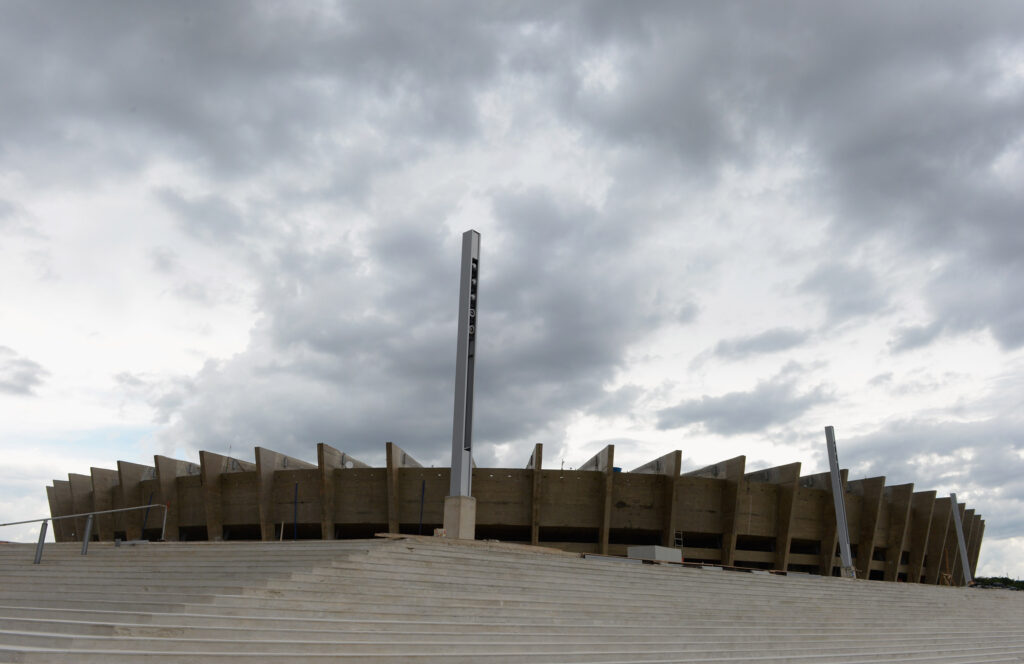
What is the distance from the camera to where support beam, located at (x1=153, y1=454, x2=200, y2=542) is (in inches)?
1458

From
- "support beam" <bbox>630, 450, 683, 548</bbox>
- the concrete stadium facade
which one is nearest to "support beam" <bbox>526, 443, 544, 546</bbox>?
the concrete stadium facade

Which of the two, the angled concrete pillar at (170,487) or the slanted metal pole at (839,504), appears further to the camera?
the angled concrete pillar at (170,487)

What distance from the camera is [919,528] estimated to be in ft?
149

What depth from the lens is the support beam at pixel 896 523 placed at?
139 feet

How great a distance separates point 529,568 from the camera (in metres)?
14.0

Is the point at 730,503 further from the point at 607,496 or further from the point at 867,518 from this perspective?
the point at 867,518

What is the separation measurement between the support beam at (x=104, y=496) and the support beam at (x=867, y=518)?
146ft

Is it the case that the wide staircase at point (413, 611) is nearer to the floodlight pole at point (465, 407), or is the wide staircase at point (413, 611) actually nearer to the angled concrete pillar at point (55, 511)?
the floodlight pole at point (465, 407)

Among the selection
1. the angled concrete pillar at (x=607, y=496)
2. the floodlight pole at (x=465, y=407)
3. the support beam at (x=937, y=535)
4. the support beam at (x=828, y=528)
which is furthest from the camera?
the support beam at (x=937, y=535)

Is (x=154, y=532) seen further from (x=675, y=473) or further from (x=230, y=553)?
(x=230, y=553)

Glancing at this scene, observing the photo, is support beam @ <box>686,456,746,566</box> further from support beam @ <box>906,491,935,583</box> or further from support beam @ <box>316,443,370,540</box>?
support beam @ <box>316,443,370,540</box>

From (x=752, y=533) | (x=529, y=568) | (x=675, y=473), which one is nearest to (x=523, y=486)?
(x=675, y=473)

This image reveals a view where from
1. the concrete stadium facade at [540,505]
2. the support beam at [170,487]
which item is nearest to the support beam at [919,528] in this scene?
the concrete stadium facade at [540,505]

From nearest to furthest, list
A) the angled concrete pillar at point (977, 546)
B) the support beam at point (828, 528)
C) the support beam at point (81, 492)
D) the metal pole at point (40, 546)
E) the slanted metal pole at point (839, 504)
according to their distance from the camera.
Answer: the metal pole at point (40, 546) → the slanted metal pole at point (839, 504) → the support beam at point (828, 528) → the support beam at point (81, 492) → the angled concrete pillar at point (977, 546)
